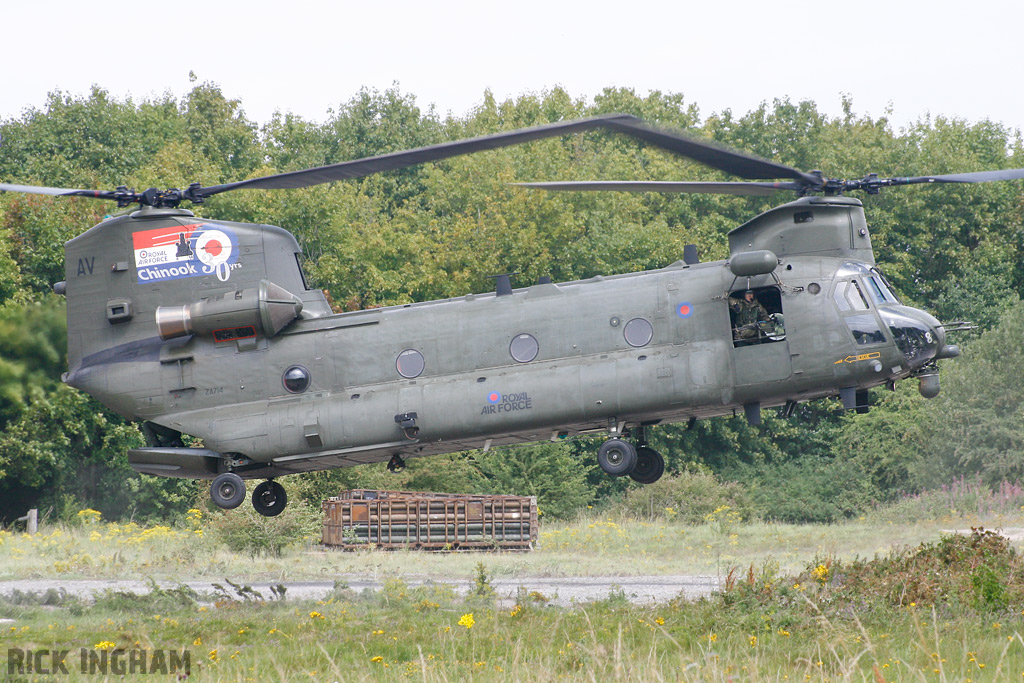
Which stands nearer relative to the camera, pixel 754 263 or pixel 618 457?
pixel 754 263

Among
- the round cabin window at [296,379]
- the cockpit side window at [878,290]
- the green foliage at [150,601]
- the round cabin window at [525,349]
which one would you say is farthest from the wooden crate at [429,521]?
the cockpit side window at [878,290]

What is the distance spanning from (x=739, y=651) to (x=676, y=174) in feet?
148

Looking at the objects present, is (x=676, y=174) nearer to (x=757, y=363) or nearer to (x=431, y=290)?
(x=431, y=290)

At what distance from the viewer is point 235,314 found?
54.7 ft

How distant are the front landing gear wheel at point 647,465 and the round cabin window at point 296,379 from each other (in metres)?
5.11

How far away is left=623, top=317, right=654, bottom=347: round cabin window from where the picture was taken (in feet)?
52.1

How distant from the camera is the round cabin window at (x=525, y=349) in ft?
52.9

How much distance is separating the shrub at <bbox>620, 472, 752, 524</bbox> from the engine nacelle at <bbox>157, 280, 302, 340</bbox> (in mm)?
21831

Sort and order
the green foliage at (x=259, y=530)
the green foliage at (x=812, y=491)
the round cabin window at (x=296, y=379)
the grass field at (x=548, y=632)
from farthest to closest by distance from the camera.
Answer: the green foliage at (x=812, y=491) → the green foliage at (x=259, y=530) → the round cabin window at (x=296, y=379) → the grass field at (x=548, y=632)

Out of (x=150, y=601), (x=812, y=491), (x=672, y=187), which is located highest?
(x=672, y=187)

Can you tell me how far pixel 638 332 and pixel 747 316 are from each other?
156 centimetres

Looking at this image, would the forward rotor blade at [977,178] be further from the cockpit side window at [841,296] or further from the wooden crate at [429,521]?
the wooden crate at [429,521]

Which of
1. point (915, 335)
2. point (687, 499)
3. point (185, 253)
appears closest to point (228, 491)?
point (185, 253)

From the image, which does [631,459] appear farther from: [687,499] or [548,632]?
[687,499]
